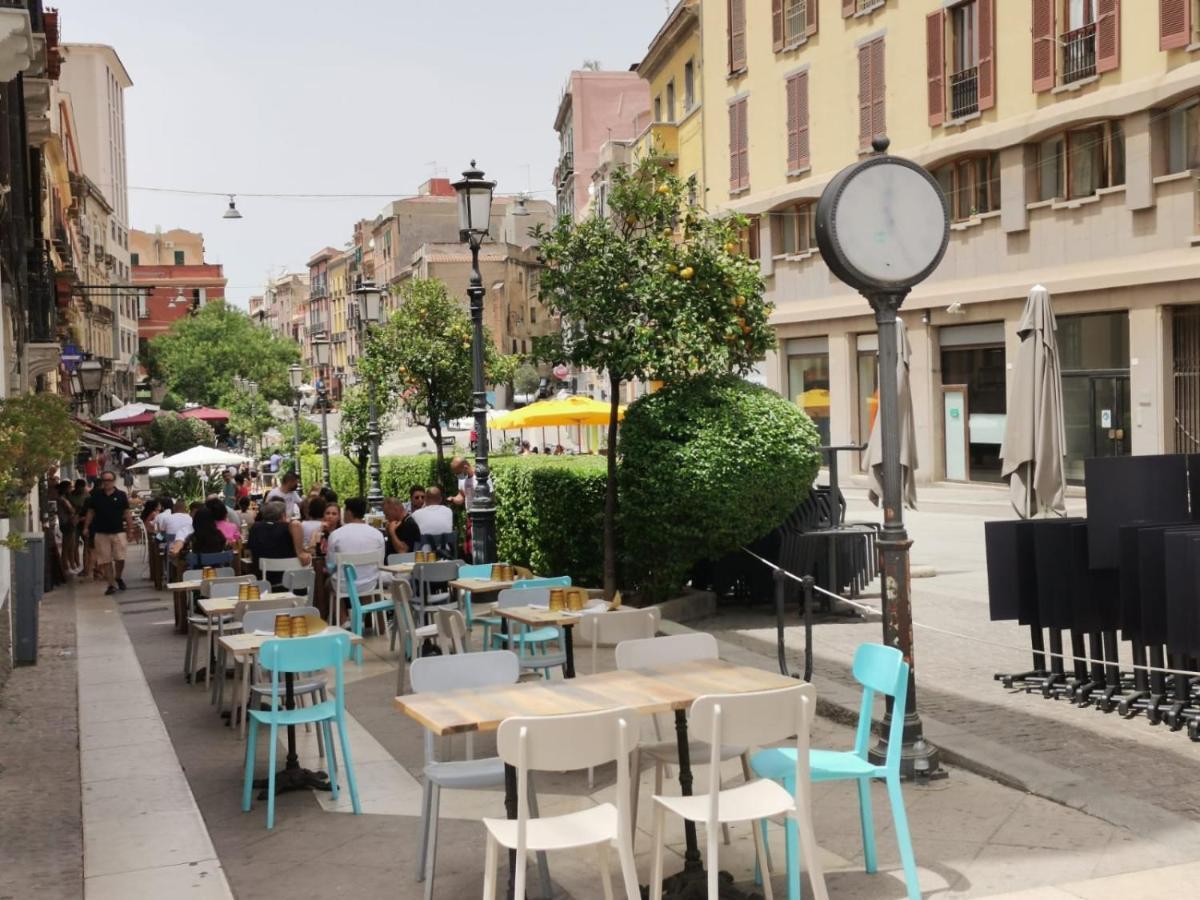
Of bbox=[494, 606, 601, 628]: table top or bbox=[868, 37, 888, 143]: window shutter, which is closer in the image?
bbox=[494, 606, 601, 628]: table top

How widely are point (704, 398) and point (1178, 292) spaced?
13.1 m

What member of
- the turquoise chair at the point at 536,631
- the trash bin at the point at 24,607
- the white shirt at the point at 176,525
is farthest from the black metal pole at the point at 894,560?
the white shirt at the point at 176,525

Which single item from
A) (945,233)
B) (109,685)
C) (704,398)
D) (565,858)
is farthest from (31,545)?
(945,233)

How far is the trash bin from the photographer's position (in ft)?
40.4

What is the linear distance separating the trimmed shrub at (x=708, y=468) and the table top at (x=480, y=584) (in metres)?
1.86

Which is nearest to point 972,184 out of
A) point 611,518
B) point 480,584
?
point 611,518

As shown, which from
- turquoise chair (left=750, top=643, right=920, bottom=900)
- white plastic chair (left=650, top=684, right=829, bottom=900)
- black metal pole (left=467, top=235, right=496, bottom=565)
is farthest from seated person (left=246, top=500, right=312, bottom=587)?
white plastic chair (left=650, top=684, right=829, bottom=900)

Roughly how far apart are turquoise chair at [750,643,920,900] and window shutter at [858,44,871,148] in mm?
26137

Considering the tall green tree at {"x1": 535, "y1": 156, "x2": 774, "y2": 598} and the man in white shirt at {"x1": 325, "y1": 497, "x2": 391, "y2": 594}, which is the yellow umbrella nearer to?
the tall green tree at {"x1": 535, "y1": 156, "x2": 774, "y2": 598}

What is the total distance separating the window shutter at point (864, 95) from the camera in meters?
30.7

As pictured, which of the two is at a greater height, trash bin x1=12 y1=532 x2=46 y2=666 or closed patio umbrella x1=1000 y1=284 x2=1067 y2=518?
closed patio umbrella x1=1000 y1=284 x2=1067 y2=518

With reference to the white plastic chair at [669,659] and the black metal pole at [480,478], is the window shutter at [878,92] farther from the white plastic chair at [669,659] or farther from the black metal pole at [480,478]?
the white plastic chair at [669,659]

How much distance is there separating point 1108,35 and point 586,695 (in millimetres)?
21663

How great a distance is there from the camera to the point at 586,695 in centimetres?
584
